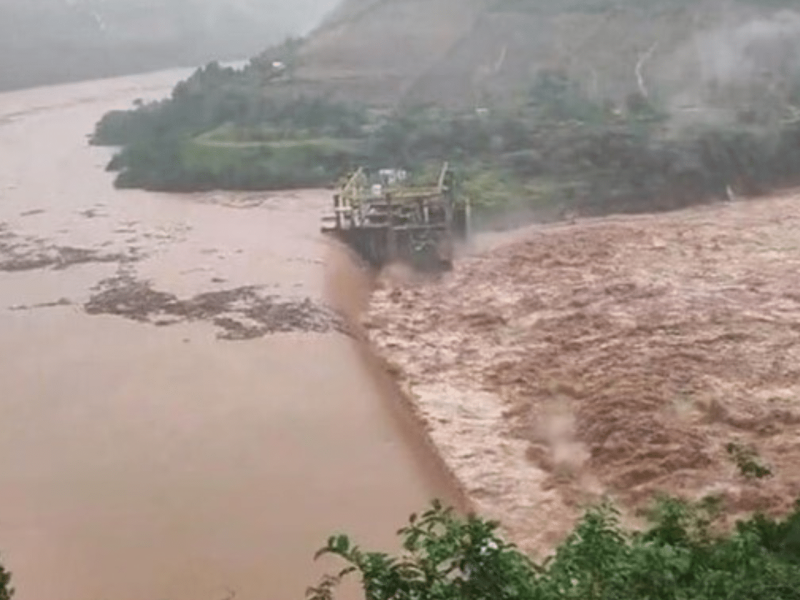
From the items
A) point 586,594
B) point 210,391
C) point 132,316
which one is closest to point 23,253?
point 132,316

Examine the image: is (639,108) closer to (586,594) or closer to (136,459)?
(136,459)

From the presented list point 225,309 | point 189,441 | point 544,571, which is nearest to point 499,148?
point 225,309

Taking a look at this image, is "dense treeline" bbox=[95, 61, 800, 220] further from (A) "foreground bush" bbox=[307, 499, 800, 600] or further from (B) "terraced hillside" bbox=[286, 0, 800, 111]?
(A) "foreground bush" bbox=[307, 499, 800, 600]

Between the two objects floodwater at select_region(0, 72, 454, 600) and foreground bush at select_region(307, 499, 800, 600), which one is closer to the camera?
foreground bush at select_region(307, 499, 800, 600)

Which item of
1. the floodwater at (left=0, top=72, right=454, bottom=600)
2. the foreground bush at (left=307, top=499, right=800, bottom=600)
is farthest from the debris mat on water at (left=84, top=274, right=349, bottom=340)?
the foreground bush at (left=307, top=499, right=800, bottom=600)

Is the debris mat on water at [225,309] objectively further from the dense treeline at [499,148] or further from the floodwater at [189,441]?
the dense treeline at [499,148]

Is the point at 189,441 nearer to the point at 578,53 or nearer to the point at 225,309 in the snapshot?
the point at 225,309
